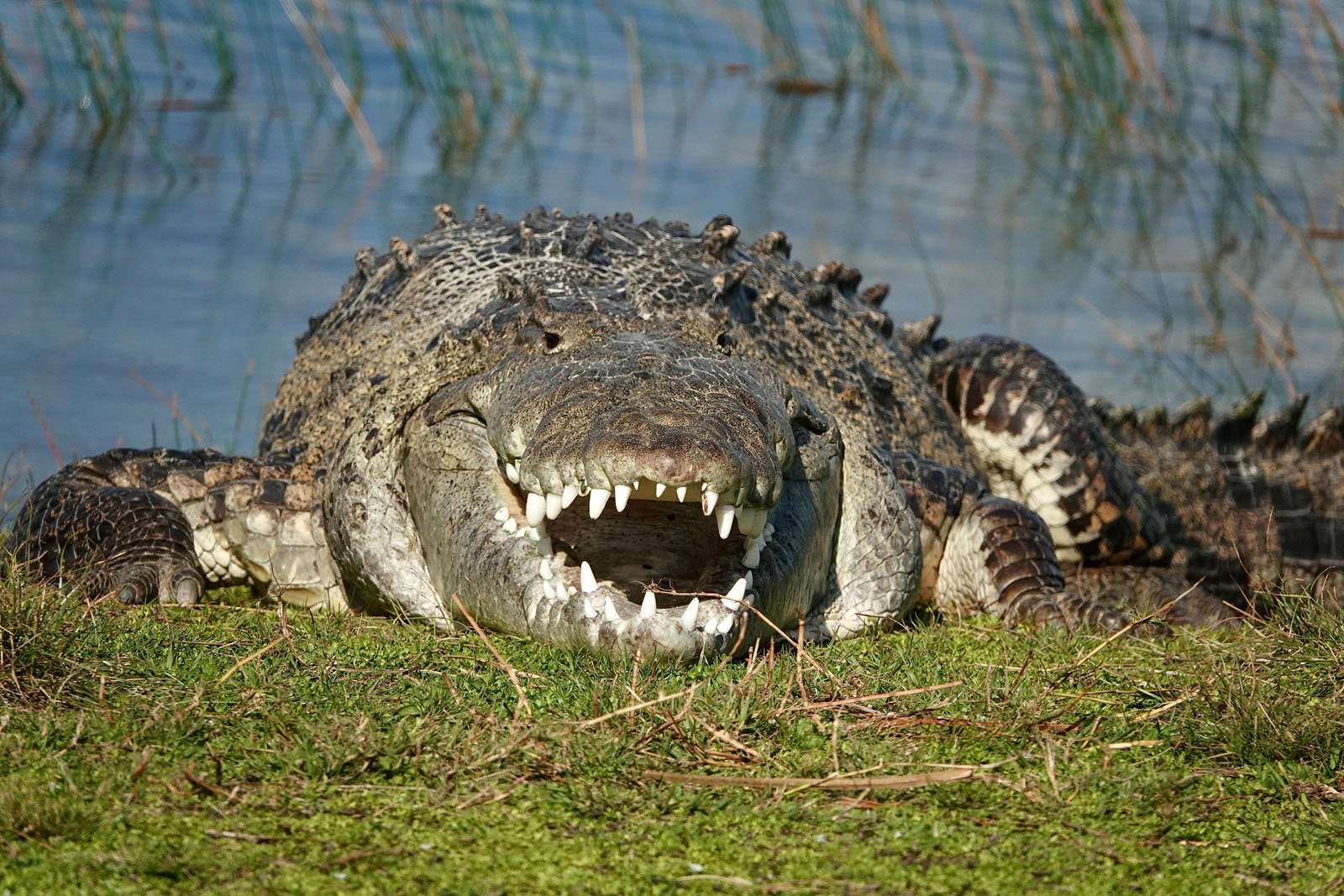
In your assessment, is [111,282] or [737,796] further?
[111,282]

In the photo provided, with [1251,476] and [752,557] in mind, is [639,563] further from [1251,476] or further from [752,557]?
[1251,476]

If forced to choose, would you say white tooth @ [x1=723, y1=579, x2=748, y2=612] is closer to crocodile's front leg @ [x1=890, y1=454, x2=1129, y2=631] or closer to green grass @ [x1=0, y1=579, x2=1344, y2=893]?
green grass @ [x1=0, y1=579, x2=1344, y2=893]

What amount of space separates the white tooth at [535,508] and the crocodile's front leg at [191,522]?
4.47ft

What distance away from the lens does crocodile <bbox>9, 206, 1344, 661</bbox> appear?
3396 mm

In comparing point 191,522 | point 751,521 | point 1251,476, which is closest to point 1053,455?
point 1251,476

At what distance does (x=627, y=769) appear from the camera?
283cm

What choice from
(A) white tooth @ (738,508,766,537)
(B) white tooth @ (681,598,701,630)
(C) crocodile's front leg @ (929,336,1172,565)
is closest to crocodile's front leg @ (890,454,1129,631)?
(C) crocodile's front leg @ (929,336,1172,565)

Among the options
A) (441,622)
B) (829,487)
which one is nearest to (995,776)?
(829,487)

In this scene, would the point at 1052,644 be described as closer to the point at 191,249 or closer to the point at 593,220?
the point at 593,220

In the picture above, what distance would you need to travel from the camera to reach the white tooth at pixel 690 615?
10.8ft

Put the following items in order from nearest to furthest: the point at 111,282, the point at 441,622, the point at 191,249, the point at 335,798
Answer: the point at 335,798
the point at 441,622
the point at 111,282
the point at 191,249

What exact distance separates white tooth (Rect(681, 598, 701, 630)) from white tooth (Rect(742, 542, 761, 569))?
0.30m

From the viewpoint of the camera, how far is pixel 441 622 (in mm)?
4125

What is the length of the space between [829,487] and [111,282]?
19.5 feet
